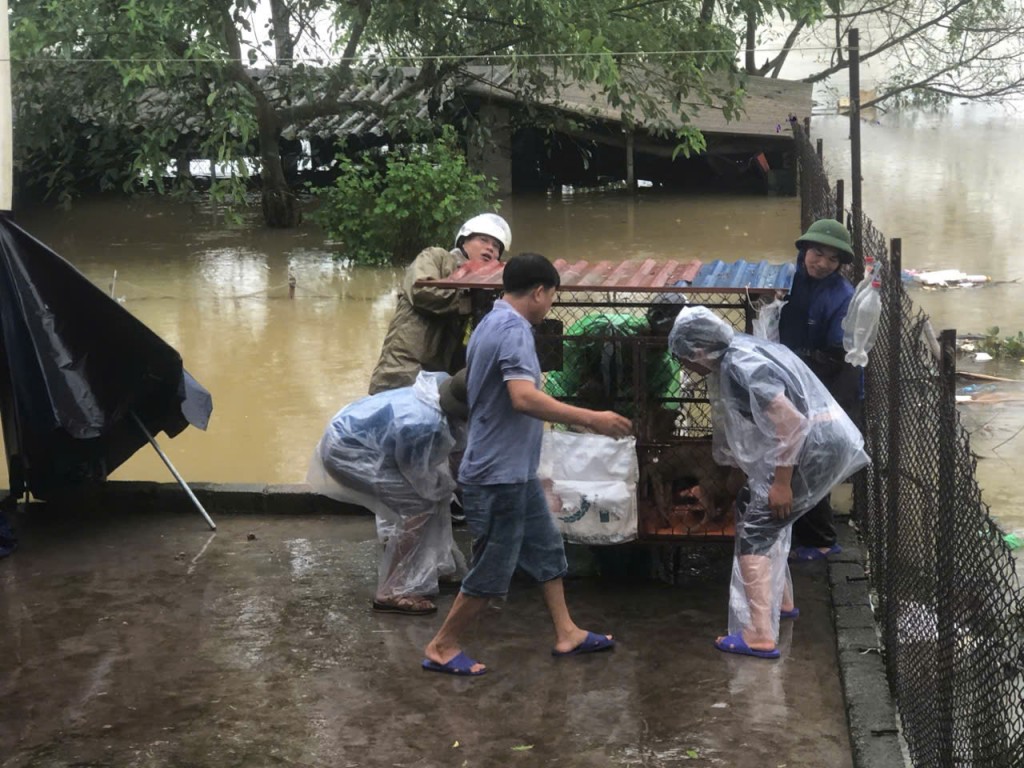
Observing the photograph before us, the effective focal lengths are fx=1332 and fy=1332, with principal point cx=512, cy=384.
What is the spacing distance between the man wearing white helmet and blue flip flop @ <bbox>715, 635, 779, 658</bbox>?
214 centimetres

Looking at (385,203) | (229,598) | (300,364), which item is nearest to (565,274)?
(229,598)

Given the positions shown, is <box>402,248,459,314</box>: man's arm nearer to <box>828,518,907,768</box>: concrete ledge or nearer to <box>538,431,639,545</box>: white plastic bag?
<box>538,431,639,545</box>: white plastic bag

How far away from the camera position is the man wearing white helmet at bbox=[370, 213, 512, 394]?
6.84 meters

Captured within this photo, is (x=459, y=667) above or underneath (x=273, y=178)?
underneath

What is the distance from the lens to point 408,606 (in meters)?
6.13

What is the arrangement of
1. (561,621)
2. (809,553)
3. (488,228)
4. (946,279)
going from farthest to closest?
(946,279) < (488,228) < (809,553) < (561,621)

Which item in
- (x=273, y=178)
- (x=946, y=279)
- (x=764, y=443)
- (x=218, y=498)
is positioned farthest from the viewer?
(x=273, y=178)

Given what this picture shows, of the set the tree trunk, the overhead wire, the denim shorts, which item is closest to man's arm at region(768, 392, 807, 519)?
the denim shorts

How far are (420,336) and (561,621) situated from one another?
195 centimetres

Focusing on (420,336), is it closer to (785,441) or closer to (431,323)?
(431,323)

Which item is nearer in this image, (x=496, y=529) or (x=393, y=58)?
(x=496, y=529)

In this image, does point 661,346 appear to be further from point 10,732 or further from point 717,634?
point 10,732

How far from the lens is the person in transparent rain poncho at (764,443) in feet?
17.6

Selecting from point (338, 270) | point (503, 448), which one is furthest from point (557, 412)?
point (338, 270)
